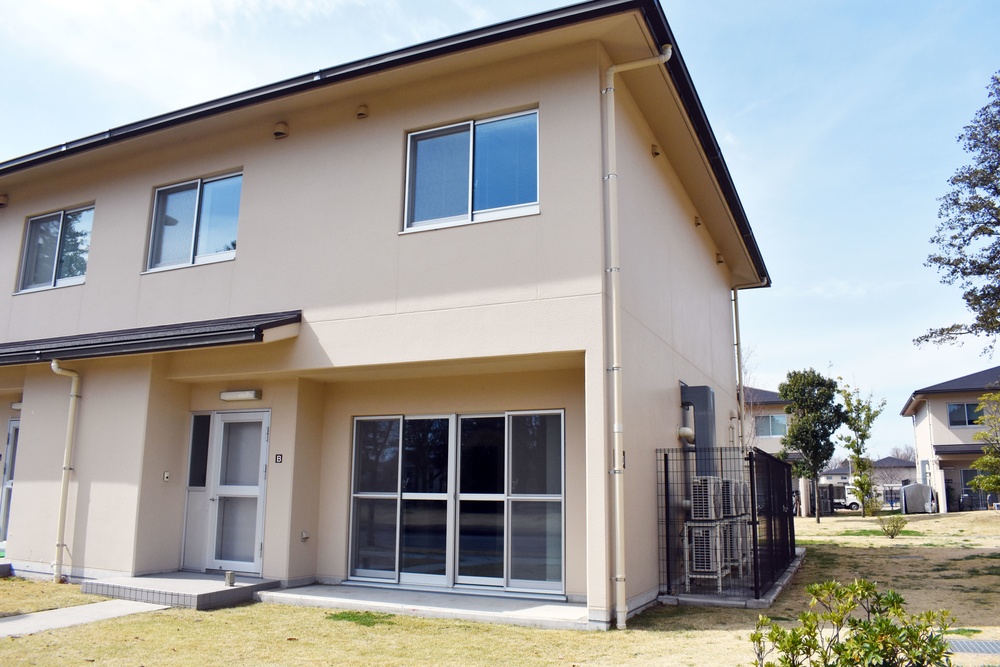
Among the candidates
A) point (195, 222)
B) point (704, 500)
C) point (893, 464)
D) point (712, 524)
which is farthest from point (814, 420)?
point (893, 464)

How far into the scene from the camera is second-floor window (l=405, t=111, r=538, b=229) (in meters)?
8.92

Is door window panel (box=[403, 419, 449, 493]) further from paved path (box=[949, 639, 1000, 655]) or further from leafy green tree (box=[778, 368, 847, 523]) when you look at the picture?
leafy green tree (box=[778, 368, 847, 523])

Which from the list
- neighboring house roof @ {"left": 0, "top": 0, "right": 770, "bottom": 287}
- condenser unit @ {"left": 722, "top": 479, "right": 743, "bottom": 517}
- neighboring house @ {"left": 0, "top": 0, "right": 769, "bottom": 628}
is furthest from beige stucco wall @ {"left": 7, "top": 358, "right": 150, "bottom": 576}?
condenser unit @ {"left": 722, "top": 479, "right": 743, "bottom": 517}

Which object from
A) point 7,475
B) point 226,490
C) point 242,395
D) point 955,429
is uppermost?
point 955,429

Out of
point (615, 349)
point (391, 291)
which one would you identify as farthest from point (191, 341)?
point (615, 349)

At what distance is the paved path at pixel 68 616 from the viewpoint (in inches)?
300

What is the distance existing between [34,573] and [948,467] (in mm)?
→ 40678

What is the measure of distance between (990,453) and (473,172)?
21594 millimetres

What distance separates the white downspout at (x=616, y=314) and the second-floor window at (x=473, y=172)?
90 cm

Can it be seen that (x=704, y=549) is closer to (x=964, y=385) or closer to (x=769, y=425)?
(x=769, y=425)

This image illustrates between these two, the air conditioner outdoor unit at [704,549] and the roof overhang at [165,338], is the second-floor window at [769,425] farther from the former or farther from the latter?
the roof overhang at [165,338]

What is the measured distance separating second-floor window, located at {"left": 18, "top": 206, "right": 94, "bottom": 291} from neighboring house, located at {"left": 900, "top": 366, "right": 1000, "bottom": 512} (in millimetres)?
37861

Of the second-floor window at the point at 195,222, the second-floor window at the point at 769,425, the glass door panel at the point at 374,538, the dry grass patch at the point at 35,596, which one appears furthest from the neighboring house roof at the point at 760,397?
the dry grass patch at the point at 35,596

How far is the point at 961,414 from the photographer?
38.2 meters
